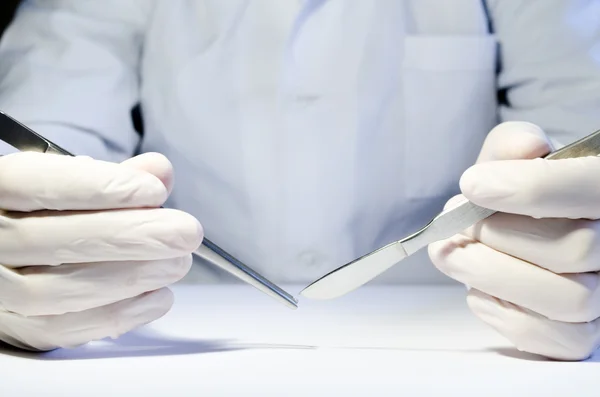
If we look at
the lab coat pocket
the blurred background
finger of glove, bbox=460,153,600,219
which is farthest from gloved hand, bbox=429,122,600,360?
the blurred background

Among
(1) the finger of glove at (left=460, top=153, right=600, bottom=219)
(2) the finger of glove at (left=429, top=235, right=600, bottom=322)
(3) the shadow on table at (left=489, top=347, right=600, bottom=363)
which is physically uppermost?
(1) the finger of glove at (left=460, top=153, right=600, bottom=219)

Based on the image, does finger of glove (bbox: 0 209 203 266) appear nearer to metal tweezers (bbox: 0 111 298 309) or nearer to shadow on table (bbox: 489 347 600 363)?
metal tweezers (bbox: 0 111 298 309)

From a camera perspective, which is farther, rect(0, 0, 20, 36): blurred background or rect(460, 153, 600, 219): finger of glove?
rect(0, 0, 20, 36): blurred background

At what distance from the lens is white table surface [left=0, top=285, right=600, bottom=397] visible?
0.42 m

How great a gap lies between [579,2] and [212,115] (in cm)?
46

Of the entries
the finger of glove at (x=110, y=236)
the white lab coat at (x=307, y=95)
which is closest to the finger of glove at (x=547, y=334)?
the finger of glove at (x=110, y=236)

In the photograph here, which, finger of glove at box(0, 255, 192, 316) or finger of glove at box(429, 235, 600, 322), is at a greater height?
finger of glove at box(429, 235, 600, 322)

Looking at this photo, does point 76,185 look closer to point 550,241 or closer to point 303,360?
point 303,360

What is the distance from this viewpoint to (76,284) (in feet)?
1.65

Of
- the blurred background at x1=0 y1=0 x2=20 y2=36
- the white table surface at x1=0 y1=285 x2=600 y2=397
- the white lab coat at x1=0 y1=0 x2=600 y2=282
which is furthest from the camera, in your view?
the blurred background at x1=0 y1=0 x2=20 y2=36

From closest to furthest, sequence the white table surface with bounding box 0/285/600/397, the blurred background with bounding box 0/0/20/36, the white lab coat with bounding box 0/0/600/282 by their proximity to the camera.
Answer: the white table surface with bounding box 0/285/600/397
the white lab coat with bounding box 0/0/600/282
the blurred background with bounding box 0/0/20/36

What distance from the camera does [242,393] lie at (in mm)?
409

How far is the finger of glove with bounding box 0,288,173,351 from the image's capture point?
0.51 meters

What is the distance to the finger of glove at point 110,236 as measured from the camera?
489 millimetres
